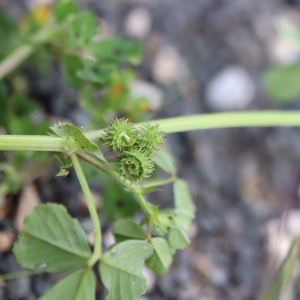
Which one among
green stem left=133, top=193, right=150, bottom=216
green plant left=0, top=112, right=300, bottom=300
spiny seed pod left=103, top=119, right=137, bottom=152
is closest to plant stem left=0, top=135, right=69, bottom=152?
green plant left=0, top=112, right=300, bottom=300

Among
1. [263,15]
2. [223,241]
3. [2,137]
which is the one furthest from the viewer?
[263,15]

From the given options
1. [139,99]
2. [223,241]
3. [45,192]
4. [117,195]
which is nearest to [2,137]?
[117,195]

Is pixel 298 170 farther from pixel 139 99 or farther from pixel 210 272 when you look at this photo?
pixel 139 99

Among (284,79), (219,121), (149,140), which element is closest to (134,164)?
(149,140)

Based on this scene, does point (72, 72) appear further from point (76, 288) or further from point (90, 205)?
point (76, 288)

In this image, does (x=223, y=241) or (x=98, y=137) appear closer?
(x=98, y=137)

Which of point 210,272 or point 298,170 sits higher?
point 298,170

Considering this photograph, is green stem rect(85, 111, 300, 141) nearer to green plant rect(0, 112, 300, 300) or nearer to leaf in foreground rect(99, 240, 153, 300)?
green plant rect(0, 112, 300, 300)

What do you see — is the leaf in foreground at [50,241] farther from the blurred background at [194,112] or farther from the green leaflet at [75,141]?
the blurred background at [194,112]
